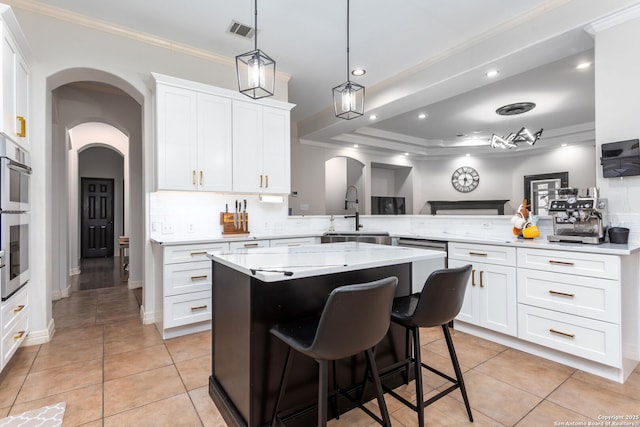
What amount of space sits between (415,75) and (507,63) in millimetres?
1062

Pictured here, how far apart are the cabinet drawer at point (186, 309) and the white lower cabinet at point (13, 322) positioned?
39.8 inches

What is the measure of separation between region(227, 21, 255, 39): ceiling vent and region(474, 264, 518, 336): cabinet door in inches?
126

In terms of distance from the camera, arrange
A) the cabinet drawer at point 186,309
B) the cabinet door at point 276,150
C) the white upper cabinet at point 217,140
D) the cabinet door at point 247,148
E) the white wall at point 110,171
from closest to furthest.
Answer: the cabinet drawer at point 186,309
the white upper cabinet at point 217,140
the cabinet door at point 247,148
the cabinet door at point 276,150
the white wall at point 110,171

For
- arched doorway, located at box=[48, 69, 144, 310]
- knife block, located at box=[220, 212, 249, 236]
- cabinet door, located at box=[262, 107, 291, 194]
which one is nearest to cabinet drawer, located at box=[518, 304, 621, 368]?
cabinet door, located at box=[262, 107, 291, 194]

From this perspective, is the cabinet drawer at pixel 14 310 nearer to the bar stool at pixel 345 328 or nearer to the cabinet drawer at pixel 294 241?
the bar stool at pixel 345 328

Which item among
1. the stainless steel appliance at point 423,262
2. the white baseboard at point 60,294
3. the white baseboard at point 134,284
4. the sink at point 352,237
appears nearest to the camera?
the stainless steel appliance at point 423,262

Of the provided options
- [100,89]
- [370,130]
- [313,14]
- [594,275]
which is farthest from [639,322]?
[100,89]

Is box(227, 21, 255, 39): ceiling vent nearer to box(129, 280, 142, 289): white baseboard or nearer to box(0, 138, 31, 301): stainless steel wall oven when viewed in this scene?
box(0, 138, 31, 301): stainless steel wall oven

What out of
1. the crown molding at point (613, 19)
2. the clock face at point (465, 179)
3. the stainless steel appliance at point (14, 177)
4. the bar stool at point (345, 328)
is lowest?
the bar stool at point (345, 328)

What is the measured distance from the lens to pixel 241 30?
3.23 meters

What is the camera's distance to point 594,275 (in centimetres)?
227

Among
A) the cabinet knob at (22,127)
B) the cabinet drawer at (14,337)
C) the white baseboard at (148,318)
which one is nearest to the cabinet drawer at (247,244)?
the white baseboard at (148,318)

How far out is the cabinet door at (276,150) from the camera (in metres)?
3.90

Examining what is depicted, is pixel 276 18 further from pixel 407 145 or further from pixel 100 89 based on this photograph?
pixel 407 145
